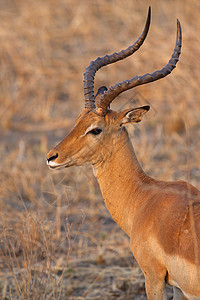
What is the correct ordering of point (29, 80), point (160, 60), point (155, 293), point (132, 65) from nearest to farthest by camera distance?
point (155, 293), point (160, 60), point (132, 65), point (29, 80)

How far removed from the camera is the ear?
14.2 ft

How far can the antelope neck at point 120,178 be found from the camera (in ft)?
14.3

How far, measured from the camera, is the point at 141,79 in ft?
13.6

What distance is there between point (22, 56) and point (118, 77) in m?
2.60

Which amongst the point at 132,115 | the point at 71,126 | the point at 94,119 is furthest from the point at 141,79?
the point at 71,126

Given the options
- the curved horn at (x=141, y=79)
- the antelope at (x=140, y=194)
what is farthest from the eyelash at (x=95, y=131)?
the curved horn at (x=141, y=79)

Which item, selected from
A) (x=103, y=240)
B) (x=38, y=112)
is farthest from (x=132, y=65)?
(x=103, y=240)

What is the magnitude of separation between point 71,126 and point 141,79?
696 cm

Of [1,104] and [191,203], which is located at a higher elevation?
[1,104]

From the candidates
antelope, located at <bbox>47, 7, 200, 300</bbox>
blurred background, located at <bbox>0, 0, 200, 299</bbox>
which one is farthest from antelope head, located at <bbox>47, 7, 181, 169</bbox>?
blurred background, located at <bbox>0, 0, 200, 299</bbox>

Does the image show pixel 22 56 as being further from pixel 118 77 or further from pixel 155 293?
pixel 155 293

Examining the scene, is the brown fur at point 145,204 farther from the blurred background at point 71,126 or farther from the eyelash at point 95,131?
the blurred background at point 71,126

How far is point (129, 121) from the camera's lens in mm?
4426

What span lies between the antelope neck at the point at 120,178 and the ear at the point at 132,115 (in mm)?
151
